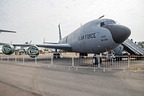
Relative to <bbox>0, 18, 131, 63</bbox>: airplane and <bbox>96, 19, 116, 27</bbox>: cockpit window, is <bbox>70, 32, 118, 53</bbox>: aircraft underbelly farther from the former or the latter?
<bbox>96, 19, 116, 27</bbox>: cockpit window

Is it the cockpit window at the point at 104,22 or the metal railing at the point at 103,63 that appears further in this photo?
the cockpit window at the point at 104,22

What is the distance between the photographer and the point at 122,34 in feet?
38.8

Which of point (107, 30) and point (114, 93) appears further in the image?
point (107, 30)

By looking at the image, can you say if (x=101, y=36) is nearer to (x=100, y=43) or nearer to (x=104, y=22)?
(x=100, y=43)

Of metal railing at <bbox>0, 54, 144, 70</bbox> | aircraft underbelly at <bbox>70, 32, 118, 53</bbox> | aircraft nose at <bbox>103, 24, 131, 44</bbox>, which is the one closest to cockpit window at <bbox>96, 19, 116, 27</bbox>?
aircraft underbelly at <bbox>70, 32, 118, 53</bbox>

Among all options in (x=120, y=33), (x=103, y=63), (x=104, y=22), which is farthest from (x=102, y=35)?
(x=103, y=63)

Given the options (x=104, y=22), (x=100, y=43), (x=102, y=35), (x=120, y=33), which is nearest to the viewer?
(x=120, y=33)

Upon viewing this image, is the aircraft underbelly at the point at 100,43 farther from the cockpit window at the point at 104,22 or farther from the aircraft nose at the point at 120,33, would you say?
the cockpit window at the point at 104,22

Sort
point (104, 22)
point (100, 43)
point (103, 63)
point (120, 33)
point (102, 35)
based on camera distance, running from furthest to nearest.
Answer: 1. point (103, 63)
2. point (104, 22)
3. point (100, 43)
4. point (102, 35)
5. point (120, 33)

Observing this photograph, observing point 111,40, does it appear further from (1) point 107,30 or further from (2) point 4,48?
(2) point 4,48

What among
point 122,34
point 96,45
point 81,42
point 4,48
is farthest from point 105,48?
point 4,48

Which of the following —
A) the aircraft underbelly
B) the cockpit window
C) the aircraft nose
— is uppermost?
the cockpit window

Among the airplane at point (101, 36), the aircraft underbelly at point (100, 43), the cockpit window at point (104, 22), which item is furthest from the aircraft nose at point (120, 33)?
the cockpit window at point (104, 22)

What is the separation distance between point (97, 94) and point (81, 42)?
466 inches
